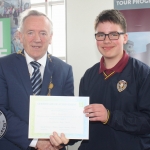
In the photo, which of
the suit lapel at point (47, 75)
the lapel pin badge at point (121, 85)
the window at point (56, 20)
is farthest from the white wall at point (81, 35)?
the lapel pin badge at point (121, 85)

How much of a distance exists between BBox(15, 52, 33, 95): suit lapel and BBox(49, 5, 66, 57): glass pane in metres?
1.93

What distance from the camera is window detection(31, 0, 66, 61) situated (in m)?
3.81

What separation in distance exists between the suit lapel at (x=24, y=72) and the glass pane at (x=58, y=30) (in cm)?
193

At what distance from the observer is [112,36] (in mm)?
1759

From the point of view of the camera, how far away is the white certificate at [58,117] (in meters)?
1.67

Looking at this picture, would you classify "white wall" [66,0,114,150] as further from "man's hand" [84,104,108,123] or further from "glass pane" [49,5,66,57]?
"man's hand" [84,104,108,123]

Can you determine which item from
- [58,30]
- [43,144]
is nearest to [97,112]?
[43,144]

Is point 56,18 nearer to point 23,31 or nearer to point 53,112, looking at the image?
point 23,31

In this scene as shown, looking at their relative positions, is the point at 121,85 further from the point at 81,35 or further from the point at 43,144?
the point at 81,35

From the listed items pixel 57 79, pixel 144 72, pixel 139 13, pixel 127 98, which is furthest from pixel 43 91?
pixel 139 13

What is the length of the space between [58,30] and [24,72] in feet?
6.99

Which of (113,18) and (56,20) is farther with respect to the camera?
(56,20)

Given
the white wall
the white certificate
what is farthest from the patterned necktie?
the white wall

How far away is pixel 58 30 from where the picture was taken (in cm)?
386
